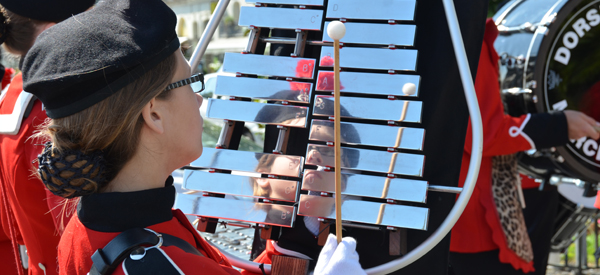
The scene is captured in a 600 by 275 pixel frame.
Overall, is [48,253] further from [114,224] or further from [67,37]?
[67,37]

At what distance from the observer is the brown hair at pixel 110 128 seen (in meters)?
1.08

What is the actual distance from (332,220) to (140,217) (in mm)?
580

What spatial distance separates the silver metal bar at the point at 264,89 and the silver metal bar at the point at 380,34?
170mm

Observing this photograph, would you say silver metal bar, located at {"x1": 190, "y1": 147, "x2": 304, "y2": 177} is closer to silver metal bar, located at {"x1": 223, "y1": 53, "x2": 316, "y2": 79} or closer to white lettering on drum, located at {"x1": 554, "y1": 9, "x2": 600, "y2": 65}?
silver metal bar, located at {"x1": 223, "y1": 53, "x2": 316, "y2": 79}

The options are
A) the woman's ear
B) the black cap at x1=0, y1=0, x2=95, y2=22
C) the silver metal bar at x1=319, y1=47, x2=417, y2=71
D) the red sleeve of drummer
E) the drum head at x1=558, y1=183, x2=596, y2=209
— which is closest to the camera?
the woman's ear

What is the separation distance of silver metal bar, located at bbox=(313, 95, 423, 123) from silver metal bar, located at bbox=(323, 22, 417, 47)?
168mm

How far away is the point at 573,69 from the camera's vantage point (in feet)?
8.30

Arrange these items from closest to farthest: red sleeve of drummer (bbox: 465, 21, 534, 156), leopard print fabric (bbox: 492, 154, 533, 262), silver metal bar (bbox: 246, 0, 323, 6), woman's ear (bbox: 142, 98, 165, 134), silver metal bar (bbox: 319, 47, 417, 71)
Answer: woman's ear (bbox: 142, 98, 165, 134) → silver metal bar (bbox: 319, 47, 417, 71) → silver metal bar (bbox: 246, 0, 323, 6) → red sleeve of drummer (bbox: 465, 21, 534, 156) → leopard print fabric (bbox: 492, 154, 533, 262)

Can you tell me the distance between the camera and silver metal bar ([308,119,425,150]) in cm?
147

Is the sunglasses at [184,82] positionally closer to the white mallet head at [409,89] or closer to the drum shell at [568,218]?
the white mallet head at [409,89]

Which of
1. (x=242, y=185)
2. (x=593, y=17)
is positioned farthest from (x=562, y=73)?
(x=242, y=185)

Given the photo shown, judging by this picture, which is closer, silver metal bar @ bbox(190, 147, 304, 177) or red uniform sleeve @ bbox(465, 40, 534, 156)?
silver metal bar @ bbox(190, 147, 304, 177)

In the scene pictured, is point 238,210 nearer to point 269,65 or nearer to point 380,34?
point 269,65

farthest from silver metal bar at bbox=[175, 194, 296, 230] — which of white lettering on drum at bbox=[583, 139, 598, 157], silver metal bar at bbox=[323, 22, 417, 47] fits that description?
white lettering on drum at bbox=[583, 139, 598, 157]
